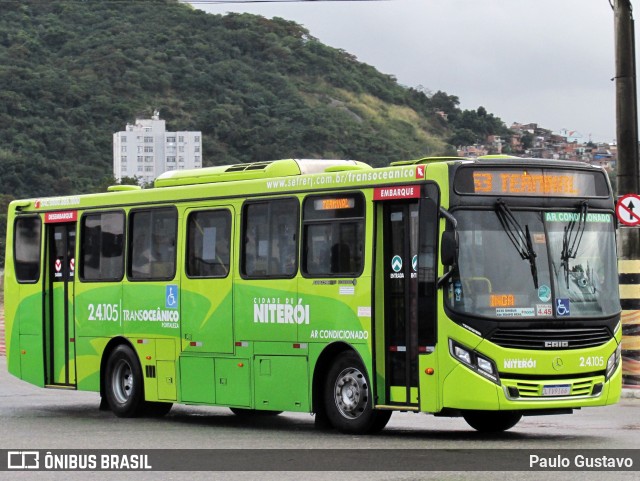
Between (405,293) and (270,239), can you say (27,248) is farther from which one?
(405,293)

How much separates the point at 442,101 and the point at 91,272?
526ft

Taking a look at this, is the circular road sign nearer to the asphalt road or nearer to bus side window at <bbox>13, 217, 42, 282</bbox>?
the asphalt road

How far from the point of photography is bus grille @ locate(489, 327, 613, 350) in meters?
14.2

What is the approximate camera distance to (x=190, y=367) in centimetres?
1766

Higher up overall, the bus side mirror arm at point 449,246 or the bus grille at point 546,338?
the bus side mirror arm at point 449,246

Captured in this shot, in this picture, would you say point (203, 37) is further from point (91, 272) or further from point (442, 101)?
point (91, 272)

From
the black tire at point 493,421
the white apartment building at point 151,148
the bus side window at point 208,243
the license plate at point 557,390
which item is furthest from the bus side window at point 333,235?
the white apartment building at point 151,148

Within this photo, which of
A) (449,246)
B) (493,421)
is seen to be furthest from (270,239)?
(493,421)

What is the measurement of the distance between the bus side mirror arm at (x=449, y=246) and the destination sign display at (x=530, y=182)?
1.13ft

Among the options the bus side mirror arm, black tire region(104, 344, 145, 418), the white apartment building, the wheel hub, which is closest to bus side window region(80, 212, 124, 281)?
black tire region(104, 344, 145, 418)

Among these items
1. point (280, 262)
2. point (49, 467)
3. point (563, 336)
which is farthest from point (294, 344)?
point (49, 467)

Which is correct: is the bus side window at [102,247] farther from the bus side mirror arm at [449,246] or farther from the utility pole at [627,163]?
the utility pole at [627,163]

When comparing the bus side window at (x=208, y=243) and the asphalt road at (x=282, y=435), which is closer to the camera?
the asphalt road at (x=282, y=435)

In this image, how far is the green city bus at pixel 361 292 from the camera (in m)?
14.3
